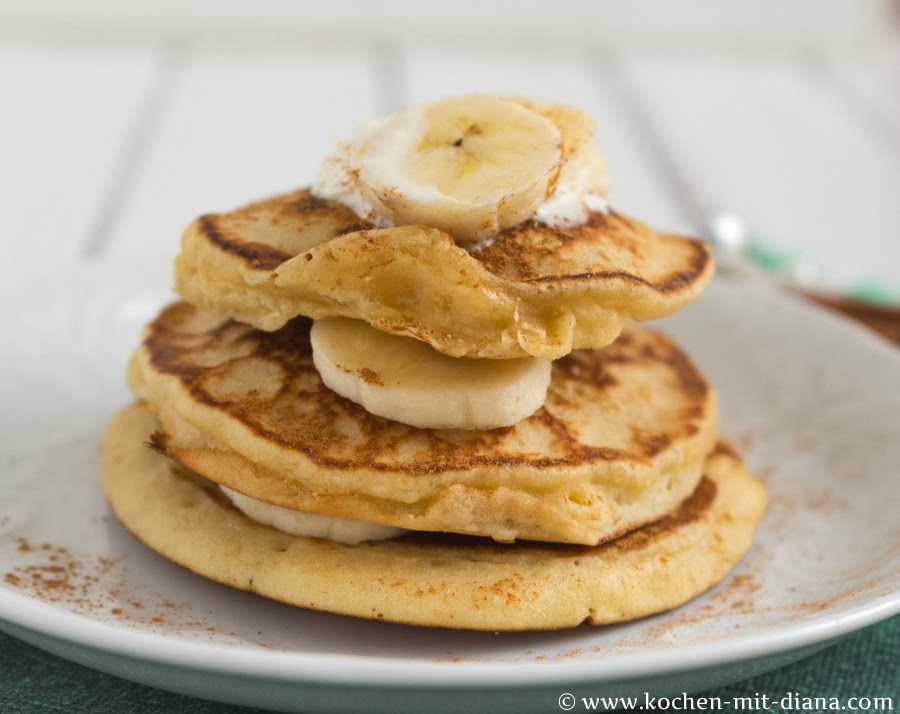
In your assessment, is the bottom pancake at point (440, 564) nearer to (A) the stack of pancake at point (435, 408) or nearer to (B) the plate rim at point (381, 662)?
(A) the stack of pancake at point (435, 408)

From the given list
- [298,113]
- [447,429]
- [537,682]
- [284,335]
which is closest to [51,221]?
[298,113]

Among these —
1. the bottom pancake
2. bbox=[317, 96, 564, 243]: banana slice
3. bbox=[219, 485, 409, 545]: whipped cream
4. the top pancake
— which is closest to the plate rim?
the bottom pancake

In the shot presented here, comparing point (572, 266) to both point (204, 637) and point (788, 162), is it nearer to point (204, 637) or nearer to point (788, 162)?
point (204, 637)

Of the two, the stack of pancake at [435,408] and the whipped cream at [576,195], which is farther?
the whipped cream at [576,195]

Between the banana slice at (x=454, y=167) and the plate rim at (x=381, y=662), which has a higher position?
the banana slice at (x=454, y=167)

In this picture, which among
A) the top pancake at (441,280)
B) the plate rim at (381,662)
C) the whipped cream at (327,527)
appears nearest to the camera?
the plate rim at (381,662)

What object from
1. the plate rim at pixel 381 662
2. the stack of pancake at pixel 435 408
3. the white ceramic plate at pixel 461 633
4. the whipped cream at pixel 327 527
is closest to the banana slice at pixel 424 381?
the stack of pancake at pixel 435 408
